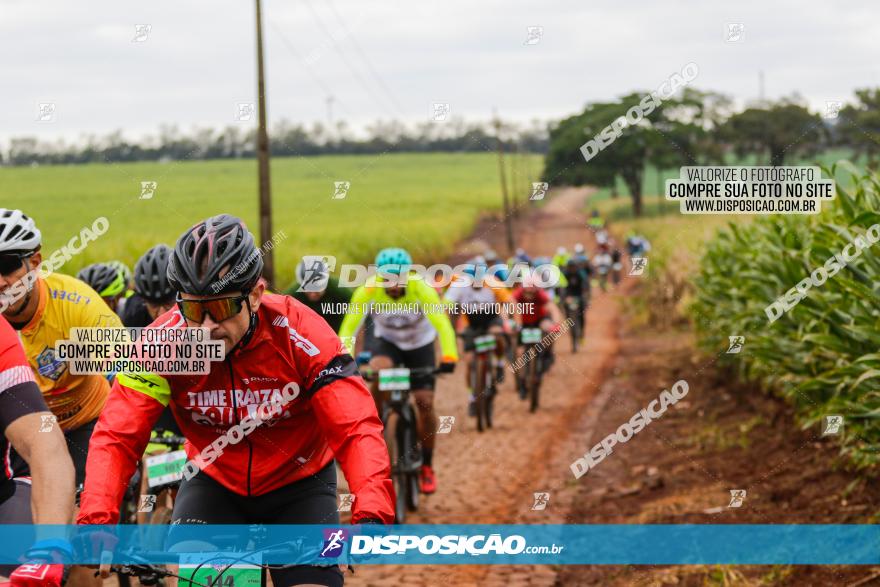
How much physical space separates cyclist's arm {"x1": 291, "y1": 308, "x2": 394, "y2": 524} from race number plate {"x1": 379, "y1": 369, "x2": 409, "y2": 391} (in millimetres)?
4965

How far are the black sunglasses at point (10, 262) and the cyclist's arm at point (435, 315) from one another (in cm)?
561

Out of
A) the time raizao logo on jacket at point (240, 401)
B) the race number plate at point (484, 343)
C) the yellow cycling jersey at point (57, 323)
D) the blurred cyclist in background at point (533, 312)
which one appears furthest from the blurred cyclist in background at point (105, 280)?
the blurred cyclist in background at point (533, 312)

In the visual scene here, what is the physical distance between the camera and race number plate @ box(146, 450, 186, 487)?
6223 mm

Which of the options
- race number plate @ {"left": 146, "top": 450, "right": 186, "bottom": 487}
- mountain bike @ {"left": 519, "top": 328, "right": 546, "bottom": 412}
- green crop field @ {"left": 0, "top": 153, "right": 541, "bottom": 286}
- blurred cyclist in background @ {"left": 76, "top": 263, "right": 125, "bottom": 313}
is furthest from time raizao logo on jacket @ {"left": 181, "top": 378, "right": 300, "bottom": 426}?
green crop field @ {"left": 0, "top": 153, "right": 541, "bottom": 286}

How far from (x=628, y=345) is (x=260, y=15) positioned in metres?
12.2

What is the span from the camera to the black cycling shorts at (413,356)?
9.93 metres

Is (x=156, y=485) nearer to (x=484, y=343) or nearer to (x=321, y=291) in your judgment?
(x=321, y=291)

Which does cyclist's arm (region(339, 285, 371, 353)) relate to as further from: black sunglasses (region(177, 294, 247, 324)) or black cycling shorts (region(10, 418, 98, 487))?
black sunglasses (region(177, 294, 247, 324))

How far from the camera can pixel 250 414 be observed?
411 centimetres

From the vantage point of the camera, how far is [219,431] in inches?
168

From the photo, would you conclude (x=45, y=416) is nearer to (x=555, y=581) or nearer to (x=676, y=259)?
(x=555, y=581)

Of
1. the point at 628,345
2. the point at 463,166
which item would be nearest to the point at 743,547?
the point at 628,345

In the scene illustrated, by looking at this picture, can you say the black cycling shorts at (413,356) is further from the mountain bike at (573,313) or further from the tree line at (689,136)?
the mountain bike at (573,313)

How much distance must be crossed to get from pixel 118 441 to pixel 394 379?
5.36 meters
